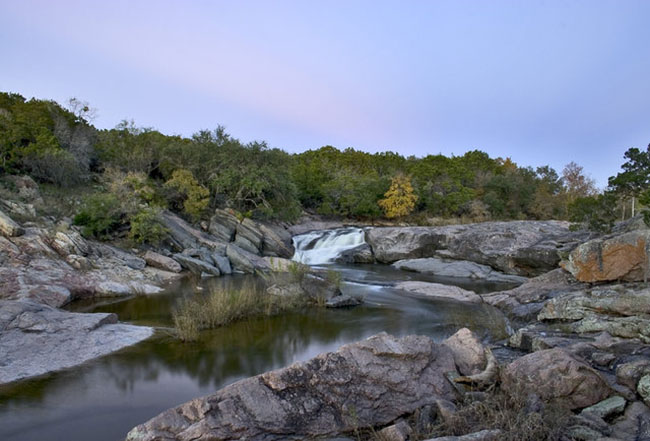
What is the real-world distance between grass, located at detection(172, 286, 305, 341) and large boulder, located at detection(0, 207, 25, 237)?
284 inches

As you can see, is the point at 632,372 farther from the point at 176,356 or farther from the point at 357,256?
the point at 357,256

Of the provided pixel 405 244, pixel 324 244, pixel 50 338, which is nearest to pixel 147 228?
pixel 324 244

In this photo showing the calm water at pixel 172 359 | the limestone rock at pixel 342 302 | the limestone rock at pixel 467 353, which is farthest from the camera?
the limestone rock at pixel 342 302

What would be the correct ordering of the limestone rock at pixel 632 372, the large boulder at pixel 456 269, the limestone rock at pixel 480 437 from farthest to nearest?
the large boulder at pixel 456 269 < the limestone rock at pixel 632 372 < the limestone rock at pixel 480 437

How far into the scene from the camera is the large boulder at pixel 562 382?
600 centimetres

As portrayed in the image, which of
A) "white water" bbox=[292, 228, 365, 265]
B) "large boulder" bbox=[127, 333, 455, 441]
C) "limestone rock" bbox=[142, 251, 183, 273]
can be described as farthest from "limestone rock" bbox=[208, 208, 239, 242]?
"large boulder" bbox=[127, 333, 455, 441]

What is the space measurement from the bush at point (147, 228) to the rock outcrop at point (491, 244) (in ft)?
41.9

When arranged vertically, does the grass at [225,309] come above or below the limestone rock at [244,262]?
below

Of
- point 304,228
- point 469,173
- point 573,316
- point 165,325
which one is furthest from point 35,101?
point 469,173

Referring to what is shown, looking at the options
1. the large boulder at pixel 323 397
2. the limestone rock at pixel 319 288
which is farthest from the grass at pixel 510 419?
the limestone rock at pixel 319 288

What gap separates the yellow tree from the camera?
35781 millimetres

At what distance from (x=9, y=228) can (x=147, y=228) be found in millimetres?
5986

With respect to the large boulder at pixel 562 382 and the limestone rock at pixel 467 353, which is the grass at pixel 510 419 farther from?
the limestone rock at pixel 467 353

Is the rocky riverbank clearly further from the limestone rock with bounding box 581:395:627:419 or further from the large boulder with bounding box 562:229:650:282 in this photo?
the large boulder with bounding box 562:229:650:282
